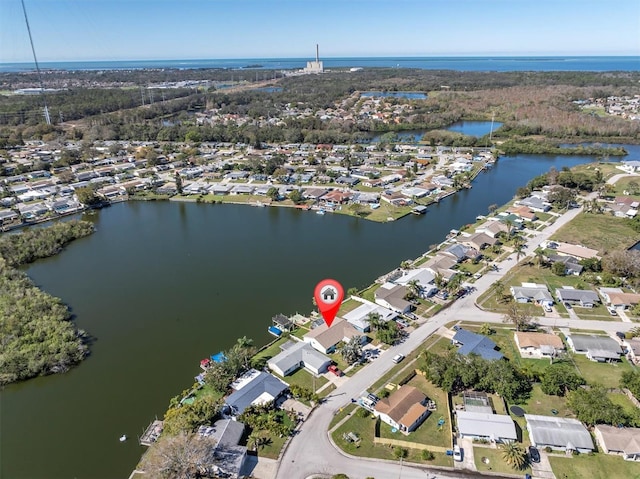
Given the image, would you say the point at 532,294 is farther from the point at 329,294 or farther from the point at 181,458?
the point at 181,458

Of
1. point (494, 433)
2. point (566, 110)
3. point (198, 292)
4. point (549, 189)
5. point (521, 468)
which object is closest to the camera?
point (521, 468)

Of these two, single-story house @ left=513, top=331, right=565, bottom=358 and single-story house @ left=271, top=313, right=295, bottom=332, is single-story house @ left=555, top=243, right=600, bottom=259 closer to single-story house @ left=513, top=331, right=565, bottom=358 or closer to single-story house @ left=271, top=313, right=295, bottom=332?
single-story house @ left=513, top=331, right=565, bottom=358

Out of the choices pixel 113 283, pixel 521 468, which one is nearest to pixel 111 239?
pixel 113 283

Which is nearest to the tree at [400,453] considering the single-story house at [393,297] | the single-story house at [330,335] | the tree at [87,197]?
the single-story house at [330,335]

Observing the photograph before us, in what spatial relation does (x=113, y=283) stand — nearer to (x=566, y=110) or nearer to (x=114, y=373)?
(x=114, y=373)

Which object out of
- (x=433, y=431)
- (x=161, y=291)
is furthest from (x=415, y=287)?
(x=161, y=291)

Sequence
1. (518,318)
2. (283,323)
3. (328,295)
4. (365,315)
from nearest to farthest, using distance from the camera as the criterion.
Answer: (328,295) → (518,318) → (283,323) → (365,315)

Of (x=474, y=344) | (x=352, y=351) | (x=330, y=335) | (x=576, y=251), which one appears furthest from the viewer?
(x=576, y=251)
